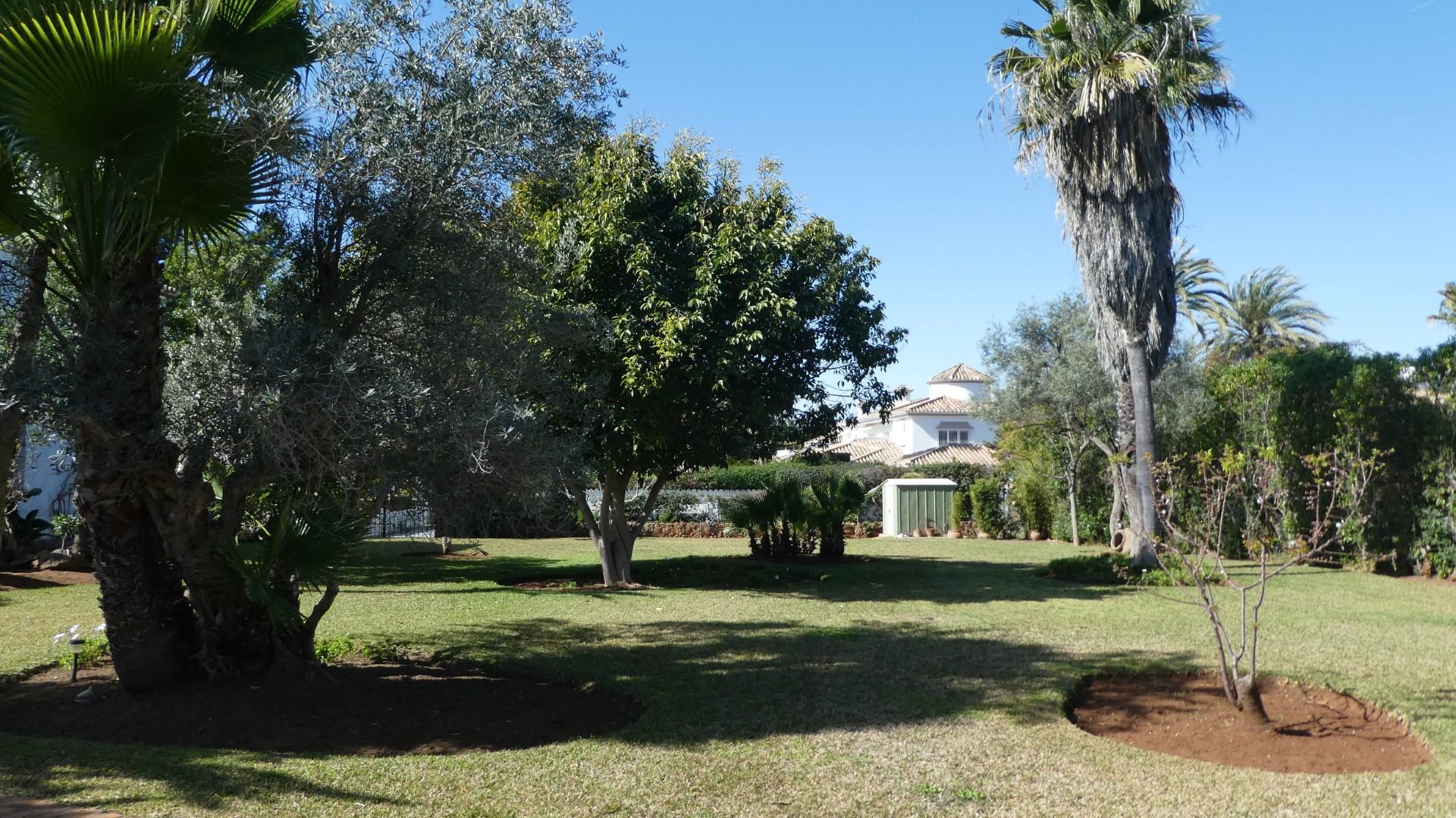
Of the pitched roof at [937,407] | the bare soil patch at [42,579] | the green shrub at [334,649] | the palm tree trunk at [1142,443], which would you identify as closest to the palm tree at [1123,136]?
the palm tree trunk at [1142,443]

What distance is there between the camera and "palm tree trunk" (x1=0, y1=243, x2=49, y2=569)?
18.2 ft

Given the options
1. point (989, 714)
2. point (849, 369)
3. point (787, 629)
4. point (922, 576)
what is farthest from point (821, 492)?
point (989, 714)

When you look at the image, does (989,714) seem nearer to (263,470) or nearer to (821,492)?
(263,470)

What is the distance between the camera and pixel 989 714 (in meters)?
6.80

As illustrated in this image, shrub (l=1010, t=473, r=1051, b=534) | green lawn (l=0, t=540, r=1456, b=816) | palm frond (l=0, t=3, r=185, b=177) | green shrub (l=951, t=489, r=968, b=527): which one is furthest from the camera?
green shrub (l=951, t=489, r=968, b=527)

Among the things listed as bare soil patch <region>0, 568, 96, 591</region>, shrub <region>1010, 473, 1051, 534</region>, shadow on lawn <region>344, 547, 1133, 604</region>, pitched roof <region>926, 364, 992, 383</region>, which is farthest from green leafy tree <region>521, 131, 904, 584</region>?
pitched roof <region>926, 364, 992, 383</region>

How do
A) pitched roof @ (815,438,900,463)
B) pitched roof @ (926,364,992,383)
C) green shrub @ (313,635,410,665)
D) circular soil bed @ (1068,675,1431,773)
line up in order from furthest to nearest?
pitched roof @ (926,364,992,383)
pitched roof @ (815,438,900,463)
green shrub @ (313,635,410,665)
circular soil bed @ (1068,675,1431,773)

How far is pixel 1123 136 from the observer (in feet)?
50.1

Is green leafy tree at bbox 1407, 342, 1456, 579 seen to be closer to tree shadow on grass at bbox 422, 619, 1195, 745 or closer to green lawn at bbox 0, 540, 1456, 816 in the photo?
green lawn at bbox 0, 540, 1456, 816

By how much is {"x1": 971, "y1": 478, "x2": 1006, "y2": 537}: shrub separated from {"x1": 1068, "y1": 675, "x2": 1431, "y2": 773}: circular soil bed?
812 inches

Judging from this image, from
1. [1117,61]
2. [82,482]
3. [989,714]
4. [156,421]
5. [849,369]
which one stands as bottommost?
[989,714]

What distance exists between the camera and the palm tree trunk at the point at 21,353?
5.56 metres

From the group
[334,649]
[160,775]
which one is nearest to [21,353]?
[160,775]

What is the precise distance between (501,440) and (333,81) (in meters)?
2.75
